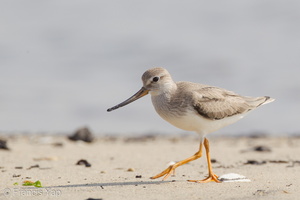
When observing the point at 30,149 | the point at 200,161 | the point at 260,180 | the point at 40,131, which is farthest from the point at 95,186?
the point at 40,131

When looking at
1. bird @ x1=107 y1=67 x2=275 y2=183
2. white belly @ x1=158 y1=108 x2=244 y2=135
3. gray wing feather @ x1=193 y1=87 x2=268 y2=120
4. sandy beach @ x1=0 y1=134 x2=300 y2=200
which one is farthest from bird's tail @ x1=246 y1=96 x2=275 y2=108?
sandy beach @ x1=0 y1=134 x2=300 y2=200

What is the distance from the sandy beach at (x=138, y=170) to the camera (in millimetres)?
6285

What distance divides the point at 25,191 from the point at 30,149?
5.73 meters

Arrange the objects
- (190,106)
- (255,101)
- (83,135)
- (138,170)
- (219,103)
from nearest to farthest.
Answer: (190,106)
(219,103)
(255,101)
(138,170)
(83,135)

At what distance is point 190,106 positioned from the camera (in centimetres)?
712

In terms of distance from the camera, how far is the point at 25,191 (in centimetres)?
645

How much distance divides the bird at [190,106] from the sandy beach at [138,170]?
656 mm

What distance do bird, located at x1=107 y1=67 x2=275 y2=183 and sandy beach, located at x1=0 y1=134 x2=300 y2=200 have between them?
2.15 ft

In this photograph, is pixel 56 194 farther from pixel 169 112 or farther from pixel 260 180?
pixel 260 180

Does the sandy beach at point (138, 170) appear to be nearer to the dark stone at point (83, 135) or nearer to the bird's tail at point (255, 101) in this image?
the dark stone at point (83, 135)

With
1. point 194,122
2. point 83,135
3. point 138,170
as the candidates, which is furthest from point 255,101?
point 83,135

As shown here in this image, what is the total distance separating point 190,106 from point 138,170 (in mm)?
2039

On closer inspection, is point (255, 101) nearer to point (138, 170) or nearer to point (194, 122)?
point (194, 122)

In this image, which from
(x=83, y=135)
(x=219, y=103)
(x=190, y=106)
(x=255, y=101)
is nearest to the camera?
(x=190, y=106)
